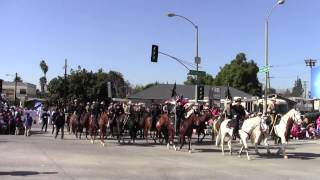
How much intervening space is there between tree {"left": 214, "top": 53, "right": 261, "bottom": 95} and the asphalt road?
78.2 metres

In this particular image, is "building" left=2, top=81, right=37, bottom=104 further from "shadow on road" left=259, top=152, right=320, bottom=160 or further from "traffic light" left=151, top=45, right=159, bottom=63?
"shadow on road" left=259, top=152, right=320, bottom=160

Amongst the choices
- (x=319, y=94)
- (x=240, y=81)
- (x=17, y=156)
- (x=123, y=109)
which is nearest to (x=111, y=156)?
(x=17, y=156)

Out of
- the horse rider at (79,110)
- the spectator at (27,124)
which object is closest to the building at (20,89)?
the spectator at (27,124)

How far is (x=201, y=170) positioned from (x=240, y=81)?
3423 inches

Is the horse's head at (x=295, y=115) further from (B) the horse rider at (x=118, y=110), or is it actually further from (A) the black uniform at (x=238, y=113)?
(B) the horse rider at (x=118, y=110)

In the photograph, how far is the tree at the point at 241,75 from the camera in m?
103

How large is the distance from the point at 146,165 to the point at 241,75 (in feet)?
282

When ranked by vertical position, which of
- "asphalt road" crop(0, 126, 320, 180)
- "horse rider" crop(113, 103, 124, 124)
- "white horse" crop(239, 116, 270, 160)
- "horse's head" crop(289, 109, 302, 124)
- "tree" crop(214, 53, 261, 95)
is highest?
"tree" crop(214, 53, 261, 95)

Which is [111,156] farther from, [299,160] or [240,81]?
[240,81]

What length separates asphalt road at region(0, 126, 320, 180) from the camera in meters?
16.4

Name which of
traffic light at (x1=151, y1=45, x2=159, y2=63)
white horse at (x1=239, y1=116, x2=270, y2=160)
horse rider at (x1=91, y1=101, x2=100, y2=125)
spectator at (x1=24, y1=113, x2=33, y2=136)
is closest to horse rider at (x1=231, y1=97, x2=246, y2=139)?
white horse at (x1=239, y1=116, x2=270, y2=160)

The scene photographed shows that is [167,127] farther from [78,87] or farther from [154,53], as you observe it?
[78,87]

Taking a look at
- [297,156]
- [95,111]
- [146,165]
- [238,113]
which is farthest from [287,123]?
[95,111]

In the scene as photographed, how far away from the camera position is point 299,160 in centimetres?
2250
